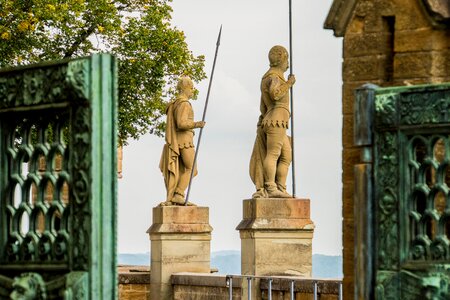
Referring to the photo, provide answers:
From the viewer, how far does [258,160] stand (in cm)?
2842

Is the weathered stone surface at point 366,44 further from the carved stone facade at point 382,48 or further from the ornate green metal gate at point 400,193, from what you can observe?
the ornate green metal gate at point 400,193

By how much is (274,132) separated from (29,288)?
20.6 meters

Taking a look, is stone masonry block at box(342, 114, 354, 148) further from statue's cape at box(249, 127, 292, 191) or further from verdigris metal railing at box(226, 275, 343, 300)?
statue's cape at box(249, 127, 292, 191)

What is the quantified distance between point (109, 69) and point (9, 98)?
695 mm

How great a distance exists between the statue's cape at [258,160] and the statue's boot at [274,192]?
7.7 inches

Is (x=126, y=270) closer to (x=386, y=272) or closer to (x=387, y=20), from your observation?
(x=387, y=20)

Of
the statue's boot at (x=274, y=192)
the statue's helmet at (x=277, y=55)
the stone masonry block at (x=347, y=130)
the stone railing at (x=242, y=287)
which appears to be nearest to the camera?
the stone masonry block at (x=347, y=130)

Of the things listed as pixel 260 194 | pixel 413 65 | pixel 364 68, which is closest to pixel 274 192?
pixel 260 194

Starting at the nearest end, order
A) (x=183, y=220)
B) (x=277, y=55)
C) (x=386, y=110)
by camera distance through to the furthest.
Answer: (x=386, y=110) → (x=277, y=55) → (x=183, y=220)

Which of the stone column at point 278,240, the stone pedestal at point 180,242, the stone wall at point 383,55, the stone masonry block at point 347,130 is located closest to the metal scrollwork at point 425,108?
the stone wall at point 383,55

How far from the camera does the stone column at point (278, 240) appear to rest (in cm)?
2709

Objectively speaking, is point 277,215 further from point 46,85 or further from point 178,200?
point 46,85

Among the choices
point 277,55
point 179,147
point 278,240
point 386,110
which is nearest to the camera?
point 386,110

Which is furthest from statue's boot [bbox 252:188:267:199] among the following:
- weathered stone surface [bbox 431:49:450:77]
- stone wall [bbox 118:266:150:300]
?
weathered stone surface [bbox 431:49:450:77]
